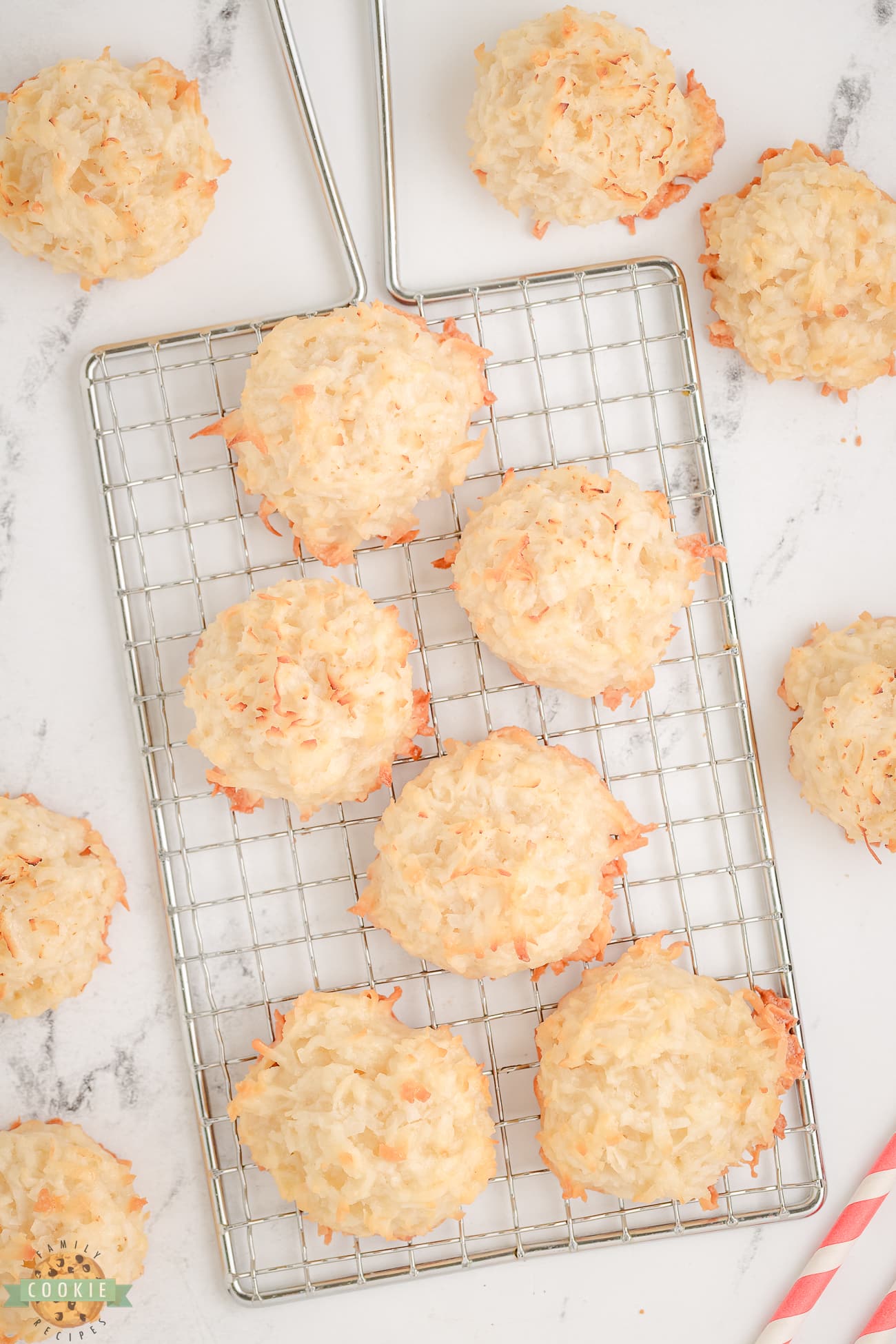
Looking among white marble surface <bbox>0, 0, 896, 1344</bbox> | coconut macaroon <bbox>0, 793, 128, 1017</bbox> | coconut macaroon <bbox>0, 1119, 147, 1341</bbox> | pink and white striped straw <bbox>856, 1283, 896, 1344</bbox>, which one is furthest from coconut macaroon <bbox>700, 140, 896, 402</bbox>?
coconut macaroon <bbox>0, 1119, 147, 1341</bbox>

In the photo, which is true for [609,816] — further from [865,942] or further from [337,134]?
[337,134]

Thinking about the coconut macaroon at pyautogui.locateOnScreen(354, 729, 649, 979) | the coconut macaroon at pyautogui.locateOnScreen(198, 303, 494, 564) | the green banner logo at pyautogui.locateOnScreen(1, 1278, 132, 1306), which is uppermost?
the coconut macaroon at pyautogui.locateOnScreen(198, 303, 494, 564)

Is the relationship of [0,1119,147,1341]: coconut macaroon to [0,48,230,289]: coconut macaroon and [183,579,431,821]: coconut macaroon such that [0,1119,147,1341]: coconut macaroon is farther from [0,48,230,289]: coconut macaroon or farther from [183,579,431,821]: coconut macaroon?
[0,48,230,289]: coconut macaroon

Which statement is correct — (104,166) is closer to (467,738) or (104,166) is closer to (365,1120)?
(467,738)

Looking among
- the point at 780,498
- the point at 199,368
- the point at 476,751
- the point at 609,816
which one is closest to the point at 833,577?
the point at 780,498

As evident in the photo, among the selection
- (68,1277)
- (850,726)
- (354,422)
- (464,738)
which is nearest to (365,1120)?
(68,1277)
